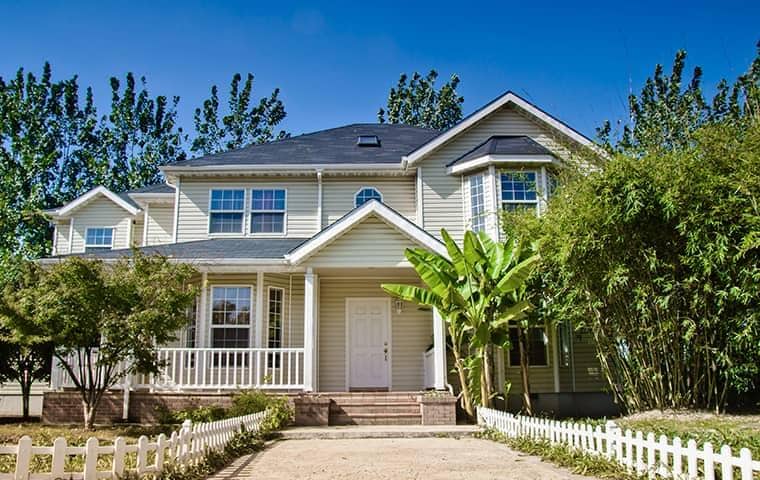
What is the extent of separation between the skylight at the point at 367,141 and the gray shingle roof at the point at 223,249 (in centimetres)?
408

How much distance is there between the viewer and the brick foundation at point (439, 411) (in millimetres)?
12664

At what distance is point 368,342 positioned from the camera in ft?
53.3

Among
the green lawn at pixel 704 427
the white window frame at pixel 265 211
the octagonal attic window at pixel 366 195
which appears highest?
the octagonal attic window at pixel 366 195

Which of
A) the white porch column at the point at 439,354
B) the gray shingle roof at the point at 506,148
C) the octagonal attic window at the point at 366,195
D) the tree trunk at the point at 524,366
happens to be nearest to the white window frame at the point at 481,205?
the gray shingle roof at the point at 506,148

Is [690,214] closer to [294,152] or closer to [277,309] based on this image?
[277,309]

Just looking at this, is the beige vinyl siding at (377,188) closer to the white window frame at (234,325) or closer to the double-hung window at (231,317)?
the white window frame at (234,325)

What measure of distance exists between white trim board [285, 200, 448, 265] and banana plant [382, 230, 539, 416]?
0.58 meters

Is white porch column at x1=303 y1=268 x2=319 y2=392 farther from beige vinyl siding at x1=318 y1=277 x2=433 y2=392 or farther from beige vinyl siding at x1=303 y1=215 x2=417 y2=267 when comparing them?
beige vinyl siding at x1=318 y1=277 x2=433 y2=392

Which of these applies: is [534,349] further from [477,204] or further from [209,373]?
[209,373]

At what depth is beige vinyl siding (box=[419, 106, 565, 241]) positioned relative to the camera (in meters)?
16.8

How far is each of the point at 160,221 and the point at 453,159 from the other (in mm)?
9512

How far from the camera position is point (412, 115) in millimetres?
43156

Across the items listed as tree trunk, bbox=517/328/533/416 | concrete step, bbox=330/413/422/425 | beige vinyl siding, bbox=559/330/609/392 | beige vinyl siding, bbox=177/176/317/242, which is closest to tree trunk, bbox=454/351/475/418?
concrete step, bbox=330/413/422/425

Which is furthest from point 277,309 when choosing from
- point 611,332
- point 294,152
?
point 611,332
